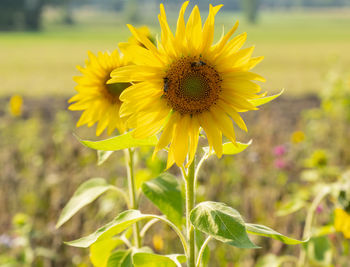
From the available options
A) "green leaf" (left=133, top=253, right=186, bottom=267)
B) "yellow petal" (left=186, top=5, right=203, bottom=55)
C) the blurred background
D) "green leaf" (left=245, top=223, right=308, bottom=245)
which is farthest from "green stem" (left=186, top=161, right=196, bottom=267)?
the blurred background

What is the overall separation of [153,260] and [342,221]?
93cm

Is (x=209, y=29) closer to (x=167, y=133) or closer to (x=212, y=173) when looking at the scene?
(x=167, y=133)

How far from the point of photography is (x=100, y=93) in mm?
1335

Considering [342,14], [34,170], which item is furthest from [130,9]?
[34,170]

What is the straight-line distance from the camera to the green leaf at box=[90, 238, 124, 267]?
129 centimetres

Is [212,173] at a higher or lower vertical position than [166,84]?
lower

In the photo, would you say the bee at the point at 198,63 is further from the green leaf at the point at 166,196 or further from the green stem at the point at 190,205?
the green leaf at the point at 166,196

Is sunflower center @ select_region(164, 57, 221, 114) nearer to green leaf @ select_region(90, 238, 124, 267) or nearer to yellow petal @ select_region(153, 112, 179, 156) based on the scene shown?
yellow petal @ select_region(153, 112, 179, 156)

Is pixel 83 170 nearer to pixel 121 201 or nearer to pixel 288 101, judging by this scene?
pixel 121 201

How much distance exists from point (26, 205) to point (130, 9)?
5034 centimetres

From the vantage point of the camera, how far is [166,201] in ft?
4.06

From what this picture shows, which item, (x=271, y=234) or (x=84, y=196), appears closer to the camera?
(x=271, y=234)

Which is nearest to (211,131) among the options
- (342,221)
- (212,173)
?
(342,221)

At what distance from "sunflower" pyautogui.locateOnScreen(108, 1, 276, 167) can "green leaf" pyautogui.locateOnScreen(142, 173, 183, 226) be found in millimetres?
254
